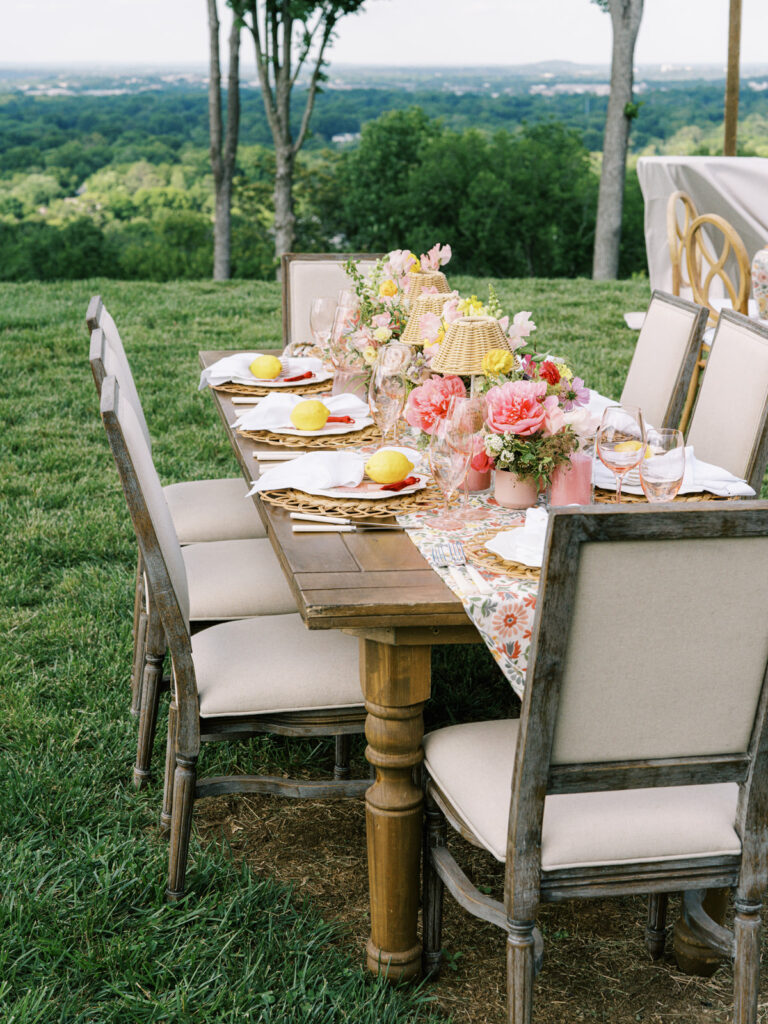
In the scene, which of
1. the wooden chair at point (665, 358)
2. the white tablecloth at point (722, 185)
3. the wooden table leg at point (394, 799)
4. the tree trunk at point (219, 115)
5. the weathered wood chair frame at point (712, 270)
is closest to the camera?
the wooden table leg at point (394, 799)

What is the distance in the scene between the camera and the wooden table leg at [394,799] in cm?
172

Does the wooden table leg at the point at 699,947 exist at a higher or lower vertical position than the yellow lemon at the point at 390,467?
lower

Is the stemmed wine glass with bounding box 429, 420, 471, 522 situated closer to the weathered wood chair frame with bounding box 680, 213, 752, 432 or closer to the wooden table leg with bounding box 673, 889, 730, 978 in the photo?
the wooden table leg with bounding box 673, 889, 730, 978

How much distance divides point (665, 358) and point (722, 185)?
451 cm

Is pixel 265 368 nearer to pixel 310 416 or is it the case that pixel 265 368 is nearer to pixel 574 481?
pixel 310 416

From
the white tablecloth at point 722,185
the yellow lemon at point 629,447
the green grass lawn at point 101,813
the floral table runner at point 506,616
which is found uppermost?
the white tablecloth at point 722,185

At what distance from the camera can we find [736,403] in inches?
100

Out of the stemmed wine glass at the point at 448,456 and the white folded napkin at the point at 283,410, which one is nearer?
the stemmed wine glass at the point at 448,456

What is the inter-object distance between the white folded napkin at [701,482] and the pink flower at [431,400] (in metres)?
0.34

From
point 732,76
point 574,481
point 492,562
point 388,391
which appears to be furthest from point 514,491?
point 732,76

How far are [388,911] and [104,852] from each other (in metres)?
0.69

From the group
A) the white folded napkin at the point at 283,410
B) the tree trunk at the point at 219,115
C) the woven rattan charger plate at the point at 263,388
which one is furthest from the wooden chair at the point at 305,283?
the tree trunk at the point at 219,115

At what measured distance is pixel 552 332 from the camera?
24.1 ft

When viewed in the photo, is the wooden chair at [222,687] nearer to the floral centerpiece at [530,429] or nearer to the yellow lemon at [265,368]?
the floral centerpiece at [530,429]
